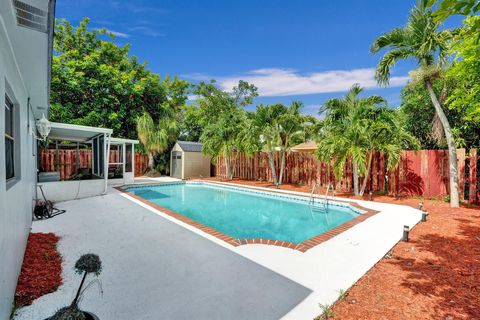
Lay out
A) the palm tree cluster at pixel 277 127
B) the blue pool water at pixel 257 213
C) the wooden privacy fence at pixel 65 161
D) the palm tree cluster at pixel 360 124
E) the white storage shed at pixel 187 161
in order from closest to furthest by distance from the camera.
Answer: the blue pool water at pixel 257 213, the palm tree cluster at pixel 360 124, the palm tree cluster at pixel 277 127, the wooden privacy fence at pixel 65 161, the white storage shed at pixel 187 161

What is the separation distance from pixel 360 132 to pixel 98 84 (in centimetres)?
1682

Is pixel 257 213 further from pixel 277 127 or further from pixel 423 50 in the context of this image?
pixel 423 50

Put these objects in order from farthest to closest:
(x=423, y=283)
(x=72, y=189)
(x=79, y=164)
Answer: (x=79, y=164) → (x=72, y=189) → (x=423, y=283)

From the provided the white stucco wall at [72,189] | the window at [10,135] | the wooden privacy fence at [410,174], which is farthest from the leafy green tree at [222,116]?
the window at [10,135]

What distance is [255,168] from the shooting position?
1492 cm

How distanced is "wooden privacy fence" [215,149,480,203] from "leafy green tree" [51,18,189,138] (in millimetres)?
12413

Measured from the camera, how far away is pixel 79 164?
13602 mm

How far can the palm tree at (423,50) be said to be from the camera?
22.5 feet

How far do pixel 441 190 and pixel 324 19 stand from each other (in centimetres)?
933

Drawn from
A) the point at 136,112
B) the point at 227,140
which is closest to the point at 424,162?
the point at 227,140

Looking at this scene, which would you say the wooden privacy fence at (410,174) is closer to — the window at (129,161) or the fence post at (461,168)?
the fence post at (461,168)

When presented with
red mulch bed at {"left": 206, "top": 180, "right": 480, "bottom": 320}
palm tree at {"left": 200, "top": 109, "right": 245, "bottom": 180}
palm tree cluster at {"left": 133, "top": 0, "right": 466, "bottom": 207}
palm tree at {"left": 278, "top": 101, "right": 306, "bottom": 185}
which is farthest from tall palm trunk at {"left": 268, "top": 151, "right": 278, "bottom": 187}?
red mulch bed at {"left": 206, "top": 180, "right": 480, "bottom": 320}

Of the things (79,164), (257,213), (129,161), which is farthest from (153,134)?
(257,213)

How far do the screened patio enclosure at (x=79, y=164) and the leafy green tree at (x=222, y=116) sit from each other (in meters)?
4.71
